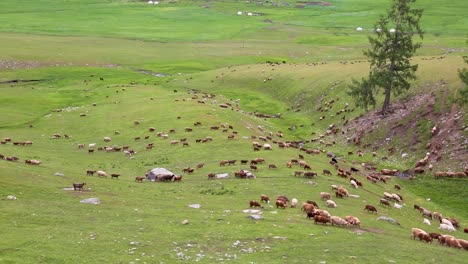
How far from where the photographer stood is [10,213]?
1007 inches

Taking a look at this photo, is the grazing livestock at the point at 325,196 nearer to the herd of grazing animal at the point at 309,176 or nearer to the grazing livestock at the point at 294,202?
the herd of grazing animal at the point at 309,176

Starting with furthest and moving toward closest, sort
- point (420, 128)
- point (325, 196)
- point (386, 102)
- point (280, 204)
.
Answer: point (386, 102), point (420, 128), point (325, 196), point (280, 204)

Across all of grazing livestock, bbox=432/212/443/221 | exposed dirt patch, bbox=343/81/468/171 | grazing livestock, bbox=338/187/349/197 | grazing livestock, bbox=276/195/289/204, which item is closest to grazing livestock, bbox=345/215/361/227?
grazing livestock, bbox=276/195/289/204

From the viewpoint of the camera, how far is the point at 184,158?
4456cm

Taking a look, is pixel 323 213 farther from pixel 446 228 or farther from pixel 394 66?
pixel 394 66

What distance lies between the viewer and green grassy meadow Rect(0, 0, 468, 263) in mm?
22828

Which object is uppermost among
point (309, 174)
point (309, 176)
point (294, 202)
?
point (294, 202)

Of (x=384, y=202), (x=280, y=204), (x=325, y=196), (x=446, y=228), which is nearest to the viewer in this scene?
(x=280, y=204)

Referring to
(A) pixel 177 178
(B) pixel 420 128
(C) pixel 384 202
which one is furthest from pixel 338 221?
(B) pixel 420 128

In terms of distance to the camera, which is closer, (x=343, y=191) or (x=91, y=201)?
(x=91, y=201)

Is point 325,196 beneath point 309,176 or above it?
above

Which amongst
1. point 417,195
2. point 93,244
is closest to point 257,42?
point 417,195

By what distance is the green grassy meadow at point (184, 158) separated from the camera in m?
22.8

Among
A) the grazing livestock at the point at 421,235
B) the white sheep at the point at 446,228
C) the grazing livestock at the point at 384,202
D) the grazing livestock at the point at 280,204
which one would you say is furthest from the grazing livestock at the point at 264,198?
the white sheep at the point at 446,228
